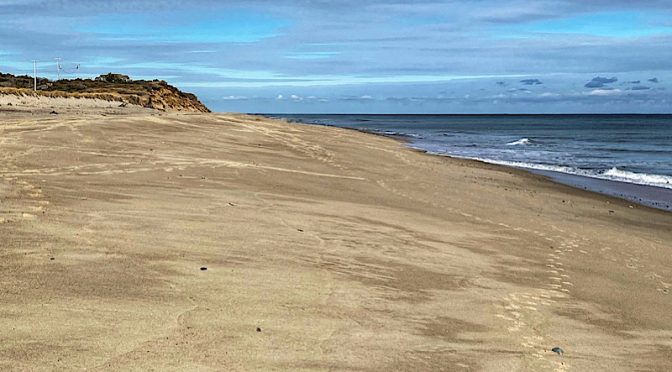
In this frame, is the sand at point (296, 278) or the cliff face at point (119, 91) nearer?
the sand at point (296, 278)

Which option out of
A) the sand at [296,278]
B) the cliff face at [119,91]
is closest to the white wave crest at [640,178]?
Result: the sand at [296,278]

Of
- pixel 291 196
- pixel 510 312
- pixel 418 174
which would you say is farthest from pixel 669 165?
pixel 510 312

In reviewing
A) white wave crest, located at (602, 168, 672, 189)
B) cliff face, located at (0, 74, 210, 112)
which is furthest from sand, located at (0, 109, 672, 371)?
cliff face, located at (0, 74, 210, 112)

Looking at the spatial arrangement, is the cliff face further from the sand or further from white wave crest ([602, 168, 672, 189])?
the sand

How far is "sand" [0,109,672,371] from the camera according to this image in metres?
4.70

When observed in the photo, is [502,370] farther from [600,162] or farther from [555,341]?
[600,162]

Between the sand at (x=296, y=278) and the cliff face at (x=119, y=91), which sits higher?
the cliff face at (x=119, y=91)

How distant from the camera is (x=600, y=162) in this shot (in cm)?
3391

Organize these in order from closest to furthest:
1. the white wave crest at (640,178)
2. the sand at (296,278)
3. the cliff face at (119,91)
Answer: the sand at (296,278) → the white wave crest at (640,178) → the cliff face at (119,91)

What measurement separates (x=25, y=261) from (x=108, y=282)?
0.88 meters

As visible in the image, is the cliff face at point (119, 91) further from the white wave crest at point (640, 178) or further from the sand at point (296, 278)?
the sand at point (296, 278)

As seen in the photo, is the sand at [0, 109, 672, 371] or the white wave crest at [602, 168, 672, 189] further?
the white wave crest at [602, 168, 672, 189]

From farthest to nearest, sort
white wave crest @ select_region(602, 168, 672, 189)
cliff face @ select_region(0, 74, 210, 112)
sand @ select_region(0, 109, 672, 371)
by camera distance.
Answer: cliff face @ select_region(0, 74, 210, 112)
white wave crest @ select_region(602, 168, 672, 189)
sand @ select_region(0, 109, 672, 371)

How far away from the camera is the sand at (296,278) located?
4.70 metres
